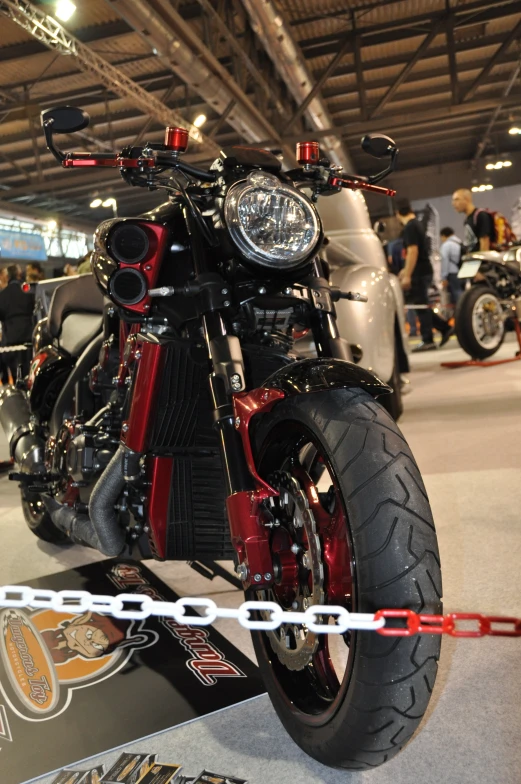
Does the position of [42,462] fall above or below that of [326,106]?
below

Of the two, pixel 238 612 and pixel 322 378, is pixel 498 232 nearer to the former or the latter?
pixel 322 378

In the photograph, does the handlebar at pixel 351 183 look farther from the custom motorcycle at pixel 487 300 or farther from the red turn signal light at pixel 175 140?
the custom motorcycle at pixel 487 300

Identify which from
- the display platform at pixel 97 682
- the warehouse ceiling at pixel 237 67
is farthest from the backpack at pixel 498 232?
the display platform at pixel 97 682

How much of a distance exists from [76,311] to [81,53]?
570 cm

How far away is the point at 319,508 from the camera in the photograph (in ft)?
4.90

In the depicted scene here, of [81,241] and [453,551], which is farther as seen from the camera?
[81,241]

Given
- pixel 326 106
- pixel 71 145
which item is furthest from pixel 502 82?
pixel 71 145

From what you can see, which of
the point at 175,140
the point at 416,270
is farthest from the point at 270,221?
the point at 416,270

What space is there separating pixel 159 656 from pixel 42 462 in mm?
1006

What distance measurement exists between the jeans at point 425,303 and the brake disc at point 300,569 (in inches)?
308

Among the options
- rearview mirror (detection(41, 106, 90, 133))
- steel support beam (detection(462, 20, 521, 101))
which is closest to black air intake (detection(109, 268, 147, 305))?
rearview mirror (detection(41, 106, 90, 133))

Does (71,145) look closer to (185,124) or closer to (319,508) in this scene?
(185,124)

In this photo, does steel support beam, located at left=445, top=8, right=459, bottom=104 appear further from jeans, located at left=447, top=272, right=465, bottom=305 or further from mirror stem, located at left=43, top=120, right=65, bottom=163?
mirror stem, located at left=43, top=120, right=65, bottom=163

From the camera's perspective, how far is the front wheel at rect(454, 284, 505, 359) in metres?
7.27
